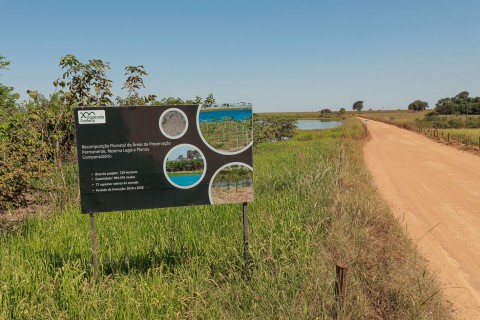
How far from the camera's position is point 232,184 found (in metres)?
3.39

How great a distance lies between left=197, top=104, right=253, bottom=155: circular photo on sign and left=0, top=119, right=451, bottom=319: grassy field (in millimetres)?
1182

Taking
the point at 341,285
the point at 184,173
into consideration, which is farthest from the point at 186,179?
the point at 341,285

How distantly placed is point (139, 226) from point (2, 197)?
1.99 meters

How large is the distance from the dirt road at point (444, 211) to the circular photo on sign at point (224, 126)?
10.3 feet

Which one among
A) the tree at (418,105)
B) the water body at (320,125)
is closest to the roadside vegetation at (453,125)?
the water body at (320,125)

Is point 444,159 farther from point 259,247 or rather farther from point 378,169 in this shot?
point 259,247

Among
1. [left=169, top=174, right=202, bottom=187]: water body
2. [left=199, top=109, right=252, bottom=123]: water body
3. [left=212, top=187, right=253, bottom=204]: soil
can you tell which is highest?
[left=199, top=109, right=252, bottom=123]: water body

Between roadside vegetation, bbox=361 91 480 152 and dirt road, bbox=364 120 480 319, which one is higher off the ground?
roadside vegetation, bbox=361 91 480 152

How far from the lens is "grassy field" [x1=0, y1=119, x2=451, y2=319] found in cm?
272

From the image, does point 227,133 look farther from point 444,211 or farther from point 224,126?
point 444,211

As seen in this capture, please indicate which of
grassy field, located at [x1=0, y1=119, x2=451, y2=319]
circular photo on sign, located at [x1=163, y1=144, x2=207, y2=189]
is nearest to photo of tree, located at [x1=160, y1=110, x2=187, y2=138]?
circular photo on sign, located at [x1=163, y1=144, x2=207, y2=189]

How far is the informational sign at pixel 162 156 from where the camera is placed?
10.2 feet

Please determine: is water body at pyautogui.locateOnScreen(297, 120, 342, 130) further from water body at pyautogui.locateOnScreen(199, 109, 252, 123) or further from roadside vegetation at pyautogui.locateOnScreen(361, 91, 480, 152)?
water body at pyautogui.locateOnScreen(199, 109, 252, 123)

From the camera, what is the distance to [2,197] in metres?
4.37
